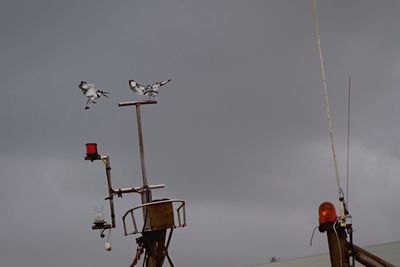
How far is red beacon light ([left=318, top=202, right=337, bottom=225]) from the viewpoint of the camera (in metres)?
11.5

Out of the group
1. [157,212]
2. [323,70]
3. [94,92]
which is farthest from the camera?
[94,92]

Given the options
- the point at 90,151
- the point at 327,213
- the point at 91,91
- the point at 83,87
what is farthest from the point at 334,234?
the point at 83,87

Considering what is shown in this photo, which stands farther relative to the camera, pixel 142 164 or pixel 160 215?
pixel 142 164

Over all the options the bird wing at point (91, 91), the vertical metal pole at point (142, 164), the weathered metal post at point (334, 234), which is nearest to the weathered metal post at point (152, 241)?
the vertical metal pole at point (142, 164)

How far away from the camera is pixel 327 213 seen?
1149 cm

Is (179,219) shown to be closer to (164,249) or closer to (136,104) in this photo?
(164,249)

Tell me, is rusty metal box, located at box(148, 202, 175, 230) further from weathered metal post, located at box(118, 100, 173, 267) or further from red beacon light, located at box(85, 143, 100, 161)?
red beacon light, located at box(85, 143, 100, 161)

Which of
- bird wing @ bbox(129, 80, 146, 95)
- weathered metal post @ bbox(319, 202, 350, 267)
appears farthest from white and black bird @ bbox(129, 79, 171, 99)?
weathered metal post @ bbox(319, 202, 350, 267)

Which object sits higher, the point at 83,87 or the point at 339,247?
the point at 83,87

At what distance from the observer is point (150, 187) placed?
55.3ft

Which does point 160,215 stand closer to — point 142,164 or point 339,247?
point 142,164

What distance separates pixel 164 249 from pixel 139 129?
342 centimetres

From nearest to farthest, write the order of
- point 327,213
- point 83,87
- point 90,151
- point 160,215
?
point 327,213, point 160,215, point 90,151, point 83,87

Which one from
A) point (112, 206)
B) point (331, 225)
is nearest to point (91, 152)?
point (112, 206)
